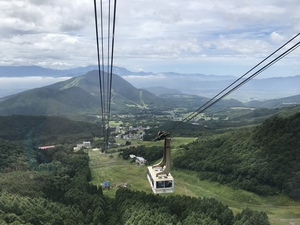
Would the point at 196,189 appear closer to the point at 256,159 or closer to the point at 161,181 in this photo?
the point at 256,159

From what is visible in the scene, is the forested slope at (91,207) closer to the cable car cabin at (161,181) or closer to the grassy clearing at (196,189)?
the grassy clearing at (196,189)

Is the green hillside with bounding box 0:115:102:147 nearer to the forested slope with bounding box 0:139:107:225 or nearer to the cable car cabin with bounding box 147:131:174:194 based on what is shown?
the forested slope with bounding box 0:139:107:225

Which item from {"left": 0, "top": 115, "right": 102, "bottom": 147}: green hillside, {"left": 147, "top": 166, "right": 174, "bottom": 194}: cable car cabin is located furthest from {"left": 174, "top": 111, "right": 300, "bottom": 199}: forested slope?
{"left": 0, "top": 115, "right": 102, "bottom": 147}: green hillside

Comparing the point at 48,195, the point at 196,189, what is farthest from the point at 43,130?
the point at 196,189

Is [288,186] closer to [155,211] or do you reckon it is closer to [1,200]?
[155,211]

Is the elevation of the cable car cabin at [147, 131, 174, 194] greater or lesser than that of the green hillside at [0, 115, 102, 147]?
greater

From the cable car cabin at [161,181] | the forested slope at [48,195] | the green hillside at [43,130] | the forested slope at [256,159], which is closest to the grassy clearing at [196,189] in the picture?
the forested slope at [256,159]

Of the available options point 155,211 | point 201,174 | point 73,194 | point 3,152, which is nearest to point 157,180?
point 155,211
